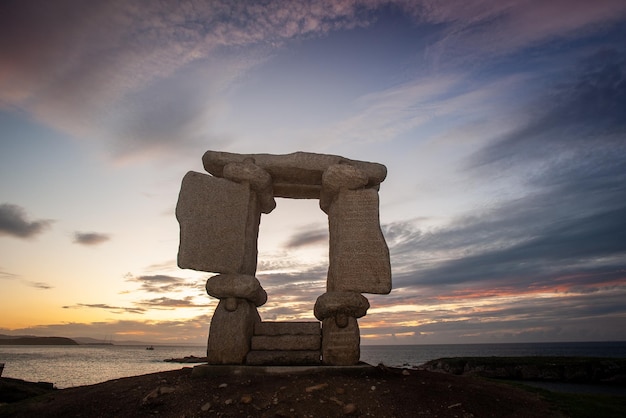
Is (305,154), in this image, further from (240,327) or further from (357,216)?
(240,327)

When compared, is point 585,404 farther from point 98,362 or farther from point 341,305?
point 98,362

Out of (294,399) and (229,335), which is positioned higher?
(229,335)

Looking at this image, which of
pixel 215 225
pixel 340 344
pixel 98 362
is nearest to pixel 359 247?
pixel 340 344

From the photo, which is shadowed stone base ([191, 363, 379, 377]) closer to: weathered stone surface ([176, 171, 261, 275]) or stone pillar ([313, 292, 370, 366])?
stone pillar ([313, 292, 370, 366])

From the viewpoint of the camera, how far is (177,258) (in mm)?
5684

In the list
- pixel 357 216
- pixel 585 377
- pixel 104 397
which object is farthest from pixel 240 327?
pixel 585 377

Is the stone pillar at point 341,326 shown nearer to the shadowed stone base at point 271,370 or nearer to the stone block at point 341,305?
the stone block at point 341,305

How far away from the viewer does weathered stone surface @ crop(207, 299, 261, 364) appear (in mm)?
5332

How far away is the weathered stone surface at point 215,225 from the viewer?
5.76 m

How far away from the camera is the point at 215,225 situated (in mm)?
5961

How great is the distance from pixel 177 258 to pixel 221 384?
6.70 ft

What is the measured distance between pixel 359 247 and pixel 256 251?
1.97m

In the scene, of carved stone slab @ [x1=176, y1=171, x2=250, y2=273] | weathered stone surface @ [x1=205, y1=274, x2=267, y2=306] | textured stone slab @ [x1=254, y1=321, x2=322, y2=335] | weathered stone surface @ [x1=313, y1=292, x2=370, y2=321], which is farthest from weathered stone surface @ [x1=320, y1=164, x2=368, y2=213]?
textured stone slab @ [x1=254, y1=321, x2=322, y2=335]

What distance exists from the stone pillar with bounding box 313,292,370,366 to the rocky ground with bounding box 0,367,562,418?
387mm
